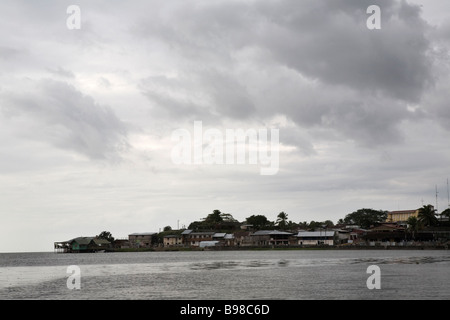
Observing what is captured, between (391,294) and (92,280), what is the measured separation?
135 feet

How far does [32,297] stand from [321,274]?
40.3m

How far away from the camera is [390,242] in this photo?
639 ft

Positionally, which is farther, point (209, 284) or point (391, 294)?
point (209, 284)

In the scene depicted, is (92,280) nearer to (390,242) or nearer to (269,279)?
(269,279)
